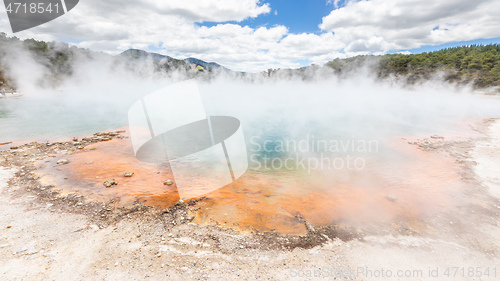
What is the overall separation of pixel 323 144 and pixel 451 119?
45.3 feet

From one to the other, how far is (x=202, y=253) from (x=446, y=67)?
2169 inches

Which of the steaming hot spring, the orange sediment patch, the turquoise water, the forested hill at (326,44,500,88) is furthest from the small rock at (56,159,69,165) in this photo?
the forested hill at (326,44,500,88)

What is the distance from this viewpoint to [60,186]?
19.6 ft

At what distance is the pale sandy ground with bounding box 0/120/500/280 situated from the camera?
3375mm

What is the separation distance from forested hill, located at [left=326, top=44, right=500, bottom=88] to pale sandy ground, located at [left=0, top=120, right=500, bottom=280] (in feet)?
141

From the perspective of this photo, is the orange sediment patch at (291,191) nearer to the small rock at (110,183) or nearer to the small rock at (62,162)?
the small rock at (110,183)

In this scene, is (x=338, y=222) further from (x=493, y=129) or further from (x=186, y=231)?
(x=493, y=129)

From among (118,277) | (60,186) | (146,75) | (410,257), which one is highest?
(146,75)

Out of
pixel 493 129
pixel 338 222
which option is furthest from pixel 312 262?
pixel 493 129

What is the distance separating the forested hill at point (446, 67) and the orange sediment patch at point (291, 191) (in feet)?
129

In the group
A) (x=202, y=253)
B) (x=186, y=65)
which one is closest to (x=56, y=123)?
(x=202, y=253)

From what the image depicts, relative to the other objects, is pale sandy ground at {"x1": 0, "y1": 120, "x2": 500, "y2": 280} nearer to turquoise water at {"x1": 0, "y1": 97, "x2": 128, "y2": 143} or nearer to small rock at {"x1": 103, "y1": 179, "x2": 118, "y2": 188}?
small rock at {"x1": 103, "y1": 179, "x2": 118, "y2": 188}

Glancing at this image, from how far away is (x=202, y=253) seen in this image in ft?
12.4

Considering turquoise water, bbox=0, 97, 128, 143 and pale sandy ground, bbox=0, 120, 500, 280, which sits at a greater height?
turquoise water, bbox=0, 97, 128, 143
